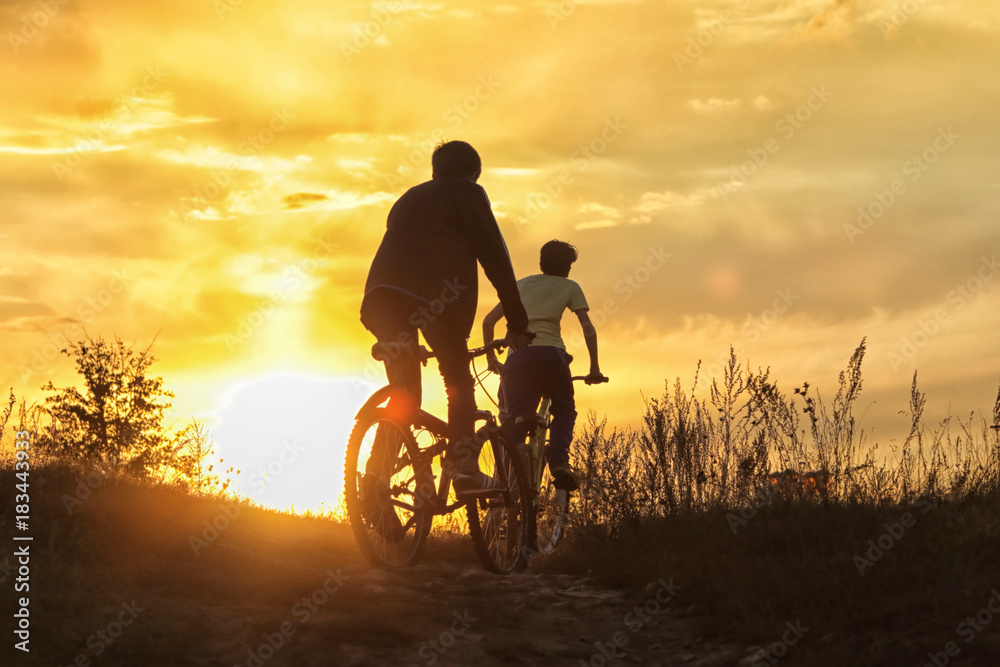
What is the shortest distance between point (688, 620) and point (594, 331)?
3146 mm

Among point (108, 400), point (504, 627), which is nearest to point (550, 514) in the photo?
point (504, 627)

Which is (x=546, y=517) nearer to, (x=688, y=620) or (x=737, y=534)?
(x=737, y=534)

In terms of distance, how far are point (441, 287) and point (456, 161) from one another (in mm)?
969

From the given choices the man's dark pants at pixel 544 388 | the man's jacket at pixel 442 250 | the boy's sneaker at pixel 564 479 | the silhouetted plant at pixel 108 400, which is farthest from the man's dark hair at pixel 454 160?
the silhouetted plant at pixel 108 400

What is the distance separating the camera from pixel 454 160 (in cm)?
619

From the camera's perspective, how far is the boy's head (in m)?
8.62

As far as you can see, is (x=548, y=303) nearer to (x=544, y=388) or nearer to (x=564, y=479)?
(x=544, y=388)

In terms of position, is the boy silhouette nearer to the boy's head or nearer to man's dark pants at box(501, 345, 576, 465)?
man's dark pants at box(501, 345, 576, 465)

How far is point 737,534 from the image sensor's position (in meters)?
6.99

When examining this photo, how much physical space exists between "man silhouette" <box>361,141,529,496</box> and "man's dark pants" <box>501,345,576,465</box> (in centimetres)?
213

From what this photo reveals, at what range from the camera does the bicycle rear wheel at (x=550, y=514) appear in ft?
27.7

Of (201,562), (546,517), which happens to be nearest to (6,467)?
(201,562)

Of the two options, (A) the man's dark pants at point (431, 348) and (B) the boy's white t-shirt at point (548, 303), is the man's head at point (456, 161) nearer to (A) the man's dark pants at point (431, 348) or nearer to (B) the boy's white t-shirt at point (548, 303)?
(A) the man's dark pants at point (431, 348)

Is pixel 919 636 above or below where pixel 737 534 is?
below
